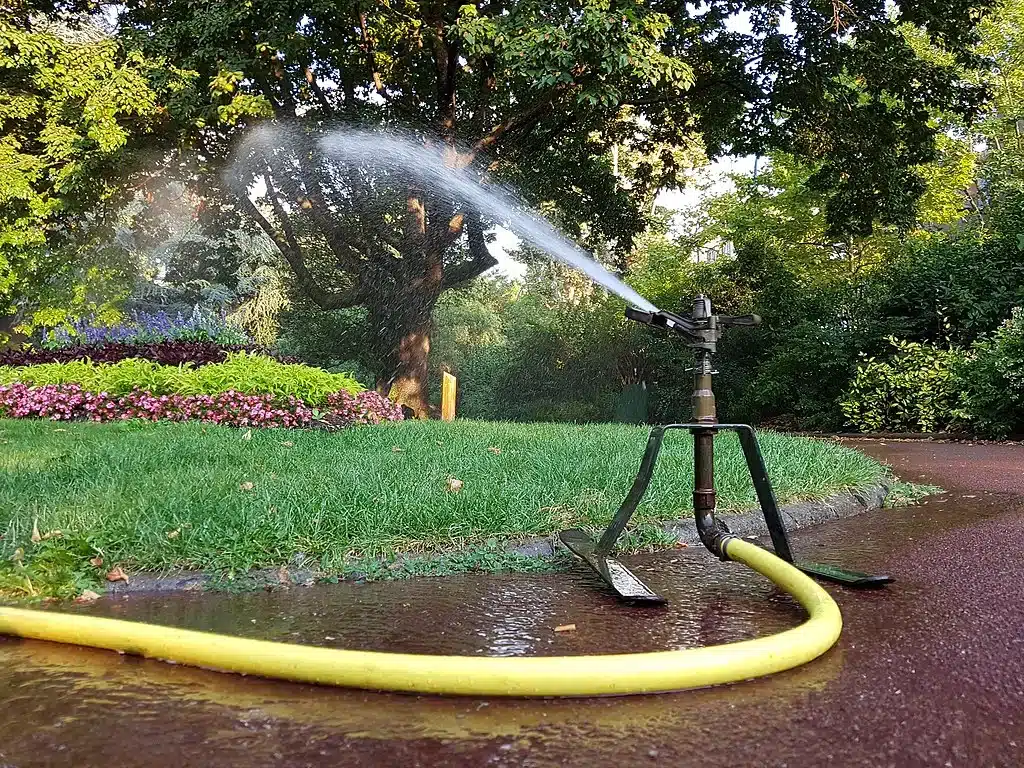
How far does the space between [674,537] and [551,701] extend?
6.12 feet

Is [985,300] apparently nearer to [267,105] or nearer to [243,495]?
[267,105]

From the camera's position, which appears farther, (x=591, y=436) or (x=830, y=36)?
(x=830, y=36)

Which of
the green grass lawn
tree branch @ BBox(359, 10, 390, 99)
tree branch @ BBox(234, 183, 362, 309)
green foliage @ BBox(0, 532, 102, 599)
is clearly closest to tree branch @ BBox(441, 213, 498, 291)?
tree branch @ BBox(234, 183, 362, 309)

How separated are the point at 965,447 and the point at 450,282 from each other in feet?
27.2

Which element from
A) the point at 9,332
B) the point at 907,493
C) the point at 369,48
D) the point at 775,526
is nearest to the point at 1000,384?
the point at 907,493

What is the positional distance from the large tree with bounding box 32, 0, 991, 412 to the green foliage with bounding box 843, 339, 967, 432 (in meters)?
2.14

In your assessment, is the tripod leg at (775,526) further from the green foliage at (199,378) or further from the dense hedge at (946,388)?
the dense hedge at (946,388)

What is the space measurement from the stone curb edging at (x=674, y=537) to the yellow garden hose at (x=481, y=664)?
667mm

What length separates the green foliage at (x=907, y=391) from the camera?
10.9 meters

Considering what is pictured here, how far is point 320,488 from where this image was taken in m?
3.86

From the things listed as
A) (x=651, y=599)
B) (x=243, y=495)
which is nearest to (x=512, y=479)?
(x=243, y=495)

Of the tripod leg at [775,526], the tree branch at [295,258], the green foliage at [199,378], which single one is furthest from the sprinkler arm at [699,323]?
the tree branch at [295,258]

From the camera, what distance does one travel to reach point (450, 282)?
13641 millimetres

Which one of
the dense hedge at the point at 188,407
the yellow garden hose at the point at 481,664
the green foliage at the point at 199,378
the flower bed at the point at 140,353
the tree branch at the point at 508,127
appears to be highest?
the tree branch at the point at 508,127
